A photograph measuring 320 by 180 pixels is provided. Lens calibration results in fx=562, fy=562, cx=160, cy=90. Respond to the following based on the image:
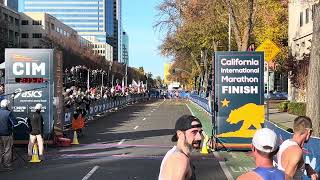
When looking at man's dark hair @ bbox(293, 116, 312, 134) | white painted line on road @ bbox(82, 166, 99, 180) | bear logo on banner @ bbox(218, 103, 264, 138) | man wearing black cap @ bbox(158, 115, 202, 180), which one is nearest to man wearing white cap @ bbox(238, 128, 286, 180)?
man wearing black cap @ bbox(158, 115, 202, 180)

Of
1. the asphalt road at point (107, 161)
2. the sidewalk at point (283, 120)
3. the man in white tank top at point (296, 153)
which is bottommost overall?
the asphalt road at point (107, 161)

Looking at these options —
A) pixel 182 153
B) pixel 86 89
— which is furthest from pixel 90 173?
pixel 86 89

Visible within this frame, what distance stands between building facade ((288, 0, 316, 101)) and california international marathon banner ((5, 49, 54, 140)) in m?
35.2

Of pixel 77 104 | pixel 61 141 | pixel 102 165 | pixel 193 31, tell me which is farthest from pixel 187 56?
pixel 102 165

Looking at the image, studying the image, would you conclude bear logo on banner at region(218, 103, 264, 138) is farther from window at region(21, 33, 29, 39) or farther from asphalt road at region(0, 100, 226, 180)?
window at region(21, 33, 29, 39)

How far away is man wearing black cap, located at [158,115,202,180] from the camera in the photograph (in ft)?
13.6

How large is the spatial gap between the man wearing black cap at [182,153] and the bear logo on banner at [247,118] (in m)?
13.4

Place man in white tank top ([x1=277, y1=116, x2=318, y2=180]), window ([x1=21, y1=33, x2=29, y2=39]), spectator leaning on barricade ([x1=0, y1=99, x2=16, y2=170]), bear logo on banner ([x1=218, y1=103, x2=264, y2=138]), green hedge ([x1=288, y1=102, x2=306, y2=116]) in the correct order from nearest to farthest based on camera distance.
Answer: man in white tank top ([x1=277, y1=116, x2=318, y2=180]) → spectator leaning on barricade ([x1=0, y1=99, x2=16, y2=170]) → bear logo on banner ([x1=218, y1=103, x2=264, y2=138]) → green hedge ([x1=288, y1=102, x2=306, y2=116]) → window ([x1=21, y1=33, x2=29, y2=39])

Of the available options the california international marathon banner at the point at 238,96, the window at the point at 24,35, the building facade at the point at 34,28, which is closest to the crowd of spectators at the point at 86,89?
the california international marathon banner at the point at 238,96

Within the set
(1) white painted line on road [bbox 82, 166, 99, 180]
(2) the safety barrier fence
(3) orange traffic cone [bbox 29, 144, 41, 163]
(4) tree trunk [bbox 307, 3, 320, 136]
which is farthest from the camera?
(2) the safety barrier fence

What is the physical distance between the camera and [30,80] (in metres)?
19.5

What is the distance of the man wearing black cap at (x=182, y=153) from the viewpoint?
4.13m

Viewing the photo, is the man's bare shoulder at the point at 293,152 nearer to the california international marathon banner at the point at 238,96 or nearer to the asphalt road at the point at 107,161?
the asphalt road at the point at 107,161

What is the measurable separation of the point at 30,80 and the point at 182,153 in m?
16.0
